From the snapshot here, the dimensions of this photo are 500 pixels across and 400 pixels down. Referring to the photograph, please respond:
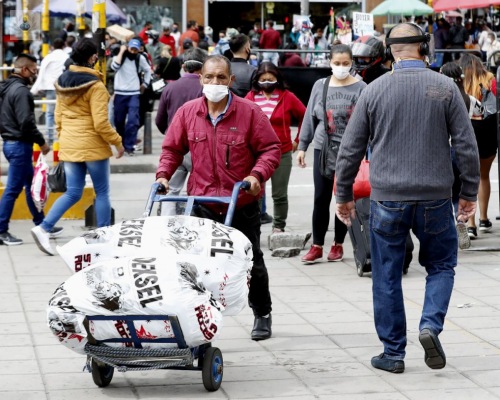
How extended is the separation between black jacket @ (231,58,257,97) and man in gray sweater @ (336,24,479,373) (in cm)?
470

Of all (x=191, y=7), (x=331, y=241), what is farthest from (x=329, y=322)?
(x=191, y=7)

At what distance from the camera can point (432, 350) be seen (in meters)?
5.40

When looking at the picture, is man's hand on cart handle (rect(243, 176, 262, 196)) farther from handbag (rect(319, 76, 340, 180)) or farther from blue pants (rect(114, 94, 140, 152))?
blue pants (rect(114, 94, 140, 152))

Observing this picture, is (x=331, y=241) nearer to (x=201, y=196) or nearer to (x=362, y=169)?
(x=362, y=169)

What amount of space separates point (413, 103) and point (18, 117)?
5.26 metres

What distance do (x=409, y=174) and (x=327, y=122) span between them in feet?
10.4

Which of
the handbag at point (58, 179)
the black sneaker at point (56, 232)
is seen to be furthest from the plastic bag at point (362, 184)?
the black sneaker at point (56, 232)

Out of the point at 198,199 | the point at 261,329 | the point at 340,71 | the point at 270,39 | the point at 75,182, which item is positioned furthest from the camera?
the point at 270,39

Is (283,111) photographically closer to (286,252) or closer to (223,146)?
(286,252)

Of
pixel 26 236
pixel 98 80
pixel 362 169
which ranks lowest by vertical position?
pixel 26 236

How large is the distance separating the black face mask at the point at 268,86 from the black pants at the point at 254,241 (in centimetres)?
358

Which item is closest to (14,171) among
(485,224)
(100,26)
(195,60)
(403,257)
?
(195,60)

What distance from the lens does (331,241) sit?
33.0 ft

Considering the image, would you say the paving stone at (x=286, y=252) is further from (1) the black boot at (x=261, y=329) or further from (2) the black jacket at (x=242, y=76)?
(1) the black boot at (x=261, y=329)
